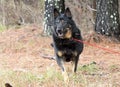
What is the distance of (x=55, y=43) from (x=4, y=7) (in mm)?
12189

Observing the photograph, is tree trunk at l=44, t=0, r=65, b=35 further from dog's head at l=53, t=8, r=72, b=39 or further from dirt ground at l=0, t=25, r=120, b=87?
dog's head at l=53, t=8, r=72, b=39

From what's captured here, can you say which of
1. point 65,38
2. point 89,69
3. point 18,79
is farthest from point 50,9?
point 18,79

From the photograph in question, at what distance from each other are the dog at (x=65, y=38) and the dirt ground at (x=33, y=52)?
107 centimetres

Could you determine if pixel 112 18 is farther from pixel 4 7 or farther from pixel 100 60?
pixel 4 7

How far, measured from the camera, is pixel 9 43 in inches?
545

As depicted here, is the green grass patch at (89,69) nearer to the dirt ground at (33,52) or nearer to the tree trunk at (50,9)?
the dirt ground at (33,52)

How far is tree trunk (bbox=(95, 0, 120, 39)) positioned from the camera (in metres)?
13.3

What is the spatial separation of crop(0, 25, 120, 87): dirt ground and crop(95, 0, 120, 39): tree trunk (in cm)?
53

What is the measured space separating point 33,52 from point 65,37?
446cm

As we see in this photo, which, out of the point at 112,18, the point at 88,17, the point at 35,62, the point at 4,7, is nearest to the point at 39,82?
the point at 35,62

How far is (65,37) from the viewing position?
8234mm

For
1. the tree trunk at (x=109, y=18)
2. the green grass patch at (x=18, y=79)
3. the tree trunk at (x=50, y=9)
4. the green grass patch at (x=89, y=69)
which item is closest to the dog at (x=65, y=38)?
the green grass patch at (x=89, y=69)

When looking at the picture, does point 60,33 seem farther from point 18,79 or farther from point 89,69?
point 89,69

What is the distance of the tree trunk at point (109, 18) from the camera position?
523 inches
